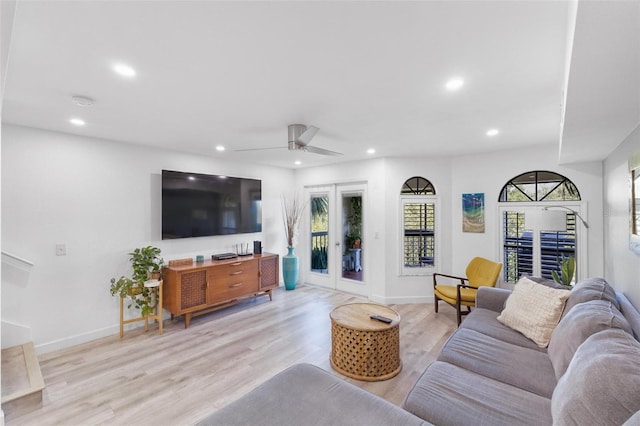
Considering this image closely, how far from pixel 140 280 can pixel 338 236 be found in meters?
3.13

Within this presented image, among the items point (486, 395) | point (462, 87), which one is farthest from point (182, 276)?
point (462, 87)

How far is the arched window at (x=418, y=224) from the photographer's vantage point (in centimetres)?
464

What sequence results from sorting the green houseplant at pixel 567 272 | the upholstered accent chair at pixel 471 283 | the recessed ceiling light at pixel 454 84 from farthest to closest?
the upholstered accent chair at pixel 471 283 < the green houseplant at pixel 567 272 < the recessed ceiling light at pixel 454 84

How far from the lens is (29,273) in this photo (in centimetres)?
297

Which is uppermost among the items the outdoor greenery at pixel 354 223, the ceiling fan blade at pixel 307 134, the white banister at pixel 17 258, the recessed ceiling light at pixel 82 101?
the recessed ceiling light at pixel 82 101

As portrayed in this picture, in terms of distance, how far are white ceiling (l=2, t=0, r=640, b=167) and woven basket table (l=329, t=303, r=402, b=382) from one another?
189 cm

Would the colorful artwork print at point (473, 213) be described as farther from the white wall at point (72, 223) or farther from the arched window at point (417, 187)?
the white wall at point (72, 223)

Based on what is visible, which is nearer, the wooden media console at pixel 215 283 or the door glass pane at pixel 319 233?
the wooden media console at pixel 215 283

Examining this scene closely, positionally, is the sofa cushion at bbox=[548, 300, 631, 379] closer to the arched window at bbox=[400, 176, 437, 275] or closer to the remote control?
the remote control

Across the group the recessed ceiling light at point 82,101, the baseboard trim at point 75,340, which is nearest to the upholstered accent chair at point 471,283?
the recessed ceiling light at point 82,101

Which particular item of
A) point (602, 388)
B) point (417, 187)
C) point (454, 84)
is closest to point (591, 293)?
point (602, 388)

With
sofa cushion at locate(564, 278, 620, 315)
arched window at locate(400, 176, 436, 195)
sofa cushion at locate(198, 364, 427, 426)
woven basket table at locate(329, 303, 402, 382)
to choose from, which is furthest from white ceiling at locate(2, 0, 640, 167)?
woven basket table at locate(329, 303, 402, 382)

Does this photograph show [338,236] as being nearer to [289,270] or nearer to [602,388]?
[289,270]

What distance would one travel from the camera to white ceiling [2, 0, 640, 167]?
51.5 inches
